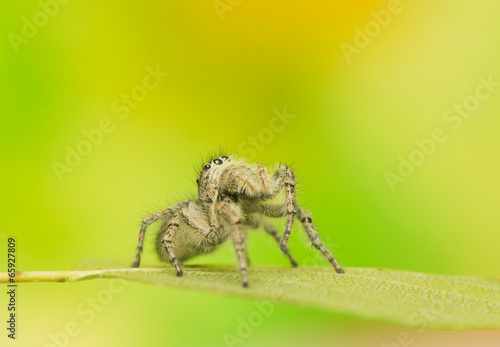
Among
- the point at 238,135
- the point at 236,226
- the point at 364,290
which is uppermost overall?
the point at 238,135

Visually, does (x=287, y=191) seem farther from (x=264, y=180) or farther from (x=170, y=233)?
(x=170, y=233)

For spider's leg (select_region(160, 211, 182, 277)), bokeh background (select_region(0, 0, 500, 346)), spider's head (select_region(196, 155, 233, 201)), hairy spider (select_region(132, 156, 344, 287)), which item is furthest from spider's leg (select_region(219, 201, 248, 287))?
bokeh background (select_region(0, 0, 500, 346))

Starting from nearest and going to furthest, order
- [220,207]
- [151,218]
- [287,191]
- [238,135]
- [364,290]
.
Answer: [364,290], [220,207], [287,191], [151,218], [238,135]

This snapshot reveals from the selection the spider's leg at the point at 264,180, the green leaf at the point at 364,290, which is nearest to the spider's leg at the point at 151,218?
the green leaf at the point at 364,290

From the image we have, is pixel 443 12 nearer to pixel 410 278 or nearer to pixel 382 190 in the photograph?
pixel 382 190

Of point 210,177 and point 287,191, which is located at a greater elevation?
point 210,177

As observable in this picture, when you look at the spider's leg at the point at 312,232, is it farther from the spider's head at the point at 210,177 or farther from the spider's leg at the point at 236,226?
the spider's head at the point at 210,177

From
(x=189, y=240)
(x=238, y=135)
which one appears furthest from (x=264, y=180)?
(x=238, y=135)
